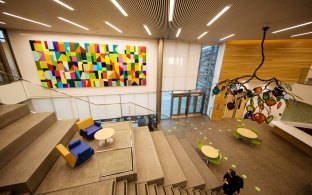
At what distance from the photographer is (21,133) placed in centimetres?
316

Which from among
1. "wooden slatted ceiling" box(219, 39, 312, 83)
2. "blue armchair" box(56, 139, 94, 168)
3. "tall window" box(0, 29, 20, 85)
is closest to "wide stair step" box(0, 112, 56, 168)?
"blue armchair" box(56, 139, 94, 168)

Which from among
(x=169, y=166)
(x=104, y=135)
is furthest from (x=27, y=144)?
(x=169, y=166)

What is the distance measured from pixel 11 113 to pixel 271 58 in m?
12.6

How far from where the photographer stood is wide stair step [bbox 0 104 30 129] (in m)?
3.41

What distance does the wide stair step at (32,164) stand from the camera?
237 centimetres

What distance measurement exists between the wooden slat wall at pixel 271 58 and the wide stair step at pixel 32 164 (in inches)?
356

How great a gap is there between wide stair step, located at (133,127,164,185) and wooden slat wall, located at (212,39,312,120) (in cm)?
655

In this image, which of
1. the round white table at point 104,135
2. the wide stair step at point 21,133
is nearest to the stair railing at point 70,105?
the round white table at point 104,135

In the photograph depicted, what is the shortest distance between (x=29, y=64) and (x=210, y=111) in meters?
11.2

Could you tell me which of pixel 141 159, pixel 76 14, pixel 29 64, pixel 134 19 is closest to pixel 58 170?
pixel 141 159

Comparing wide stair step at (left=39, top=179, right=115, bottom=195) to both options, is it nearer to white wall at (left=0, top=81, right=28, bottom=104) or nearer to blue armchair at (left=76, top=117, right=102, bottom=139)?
blue armchair at (left=76, top=117, right=102, bottom=139)

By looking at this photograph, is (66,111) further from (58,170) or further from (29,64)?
(58,170)

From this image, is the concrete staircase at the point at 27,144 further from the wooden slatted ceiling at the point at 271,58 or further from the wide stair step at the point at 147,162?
the wooden slatted ceiling at the point at 271,58

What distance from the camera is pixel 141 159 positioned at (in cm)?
400
